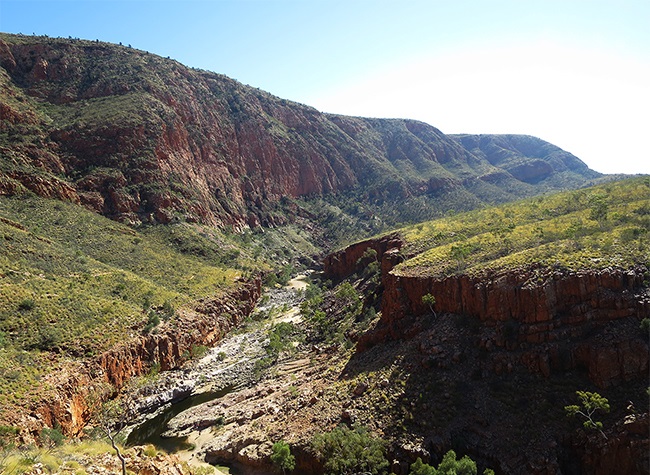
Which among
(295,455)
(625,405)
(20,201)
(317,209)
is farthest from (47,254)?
(317,209)

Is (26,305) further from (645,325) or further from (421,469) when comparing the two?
(645,325)

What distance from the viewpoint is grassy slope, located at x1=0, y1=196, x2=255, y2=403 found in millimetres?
31312

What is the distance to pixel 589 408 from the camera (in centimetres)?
2039

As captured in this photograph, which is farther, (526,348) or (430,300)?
(430,300)

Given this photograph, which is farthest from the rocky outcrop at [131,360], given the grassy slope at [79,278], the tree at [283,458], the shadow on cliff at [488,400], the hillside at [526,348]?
the shadow on cliff at [488,400]

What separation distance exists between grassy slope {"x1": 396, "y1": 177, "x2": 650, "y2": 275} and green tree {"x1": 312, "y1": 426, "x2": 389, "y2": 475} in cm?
1443

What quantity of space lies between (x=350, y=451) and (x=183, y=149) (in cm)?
9070

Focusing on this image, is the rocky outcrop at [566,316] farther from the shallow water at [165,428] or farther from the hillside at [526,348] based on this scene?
the shallow water at [165,428]

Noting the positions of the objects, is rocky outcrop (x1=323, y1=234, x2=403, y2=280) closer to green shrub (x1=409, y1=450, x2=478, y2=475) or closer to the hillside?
the hillside

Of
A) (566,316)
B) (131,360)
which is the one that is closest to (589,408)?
(566,316)

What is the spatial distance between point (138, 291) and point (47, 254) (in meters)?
10.8

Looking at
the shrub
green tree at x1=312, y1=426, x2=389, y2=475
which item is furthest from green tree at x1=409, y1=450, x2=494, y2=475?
the shrub

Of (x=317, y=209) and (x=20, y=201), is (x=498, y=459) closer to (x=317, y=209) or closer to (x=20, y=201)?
(x=20, y=201)

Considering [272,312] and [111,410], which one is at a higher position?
[272,312]
